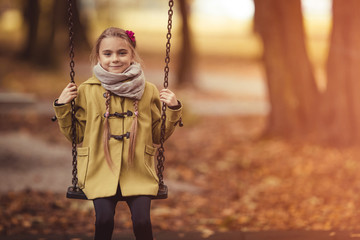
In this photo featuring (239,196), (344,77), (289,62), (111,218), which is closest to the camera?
(111,218)

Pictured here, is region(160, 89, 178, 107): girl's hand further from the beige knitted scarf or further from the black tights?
the black tights

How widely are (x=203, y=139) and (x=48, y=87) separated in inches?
246

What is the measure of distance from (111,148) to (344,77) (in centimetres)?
578

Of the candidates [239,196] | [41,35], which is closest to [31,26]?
[41,35]

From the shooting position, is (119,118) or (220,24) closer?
(119,118)

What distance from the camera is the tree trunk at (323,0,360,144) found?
27.9 feet

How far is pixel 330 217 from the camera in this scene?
242 inches

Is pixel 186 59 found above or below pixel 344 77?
above

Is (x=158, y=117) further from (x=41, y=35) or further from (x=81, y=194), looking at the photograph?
(x=41, y=35)

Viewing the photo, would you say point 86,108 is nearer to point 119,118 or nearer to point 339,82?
point 119,118

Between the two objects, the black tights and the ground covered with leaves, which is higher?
the black tights

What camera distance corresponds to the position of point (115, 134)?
377cm

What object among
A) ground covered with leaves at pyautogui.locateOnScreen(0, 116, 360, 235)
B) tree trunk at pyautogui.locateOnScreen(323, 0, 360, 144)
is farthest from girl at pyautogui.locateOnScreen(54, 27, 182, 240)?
tree trunk at pyautogui.locateOnScreen(323, 0, 360, 144)

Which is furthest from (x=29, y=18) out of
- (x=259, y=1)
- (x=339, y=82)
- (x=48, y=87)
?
(x=339, y=82)
